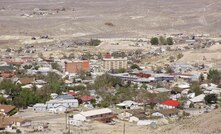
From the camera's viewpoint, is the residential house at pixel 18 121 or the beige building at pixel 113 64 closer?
the residential house at pixel 18 121

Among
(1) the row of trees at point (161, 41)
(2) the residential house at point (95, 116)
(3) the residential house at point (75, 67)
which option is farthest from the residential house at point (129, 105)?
(1) the row of trees at point (161, 41)

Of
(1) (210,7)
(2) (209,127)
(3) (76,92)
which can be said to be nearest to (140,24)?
(1) (210,7)

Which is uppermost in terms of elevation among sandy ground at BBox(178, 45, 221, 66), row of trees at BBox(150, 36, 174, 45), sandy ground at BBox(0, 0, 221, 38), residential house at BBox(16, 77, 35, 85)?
residential house at BBox(16, 77, 35, 85)

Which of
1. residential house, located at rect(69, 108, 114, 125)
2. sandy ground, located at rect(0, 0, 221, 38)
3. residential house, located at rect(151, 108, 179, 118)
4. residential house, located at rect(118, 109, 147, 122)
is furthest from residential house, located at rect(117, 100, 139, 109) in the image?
sandy ground, located at rect(0, 0, 221, 38)

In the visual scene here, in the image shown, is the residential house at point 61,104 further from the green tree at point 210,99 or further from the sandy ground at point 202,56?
the sandy ground at point 202,56

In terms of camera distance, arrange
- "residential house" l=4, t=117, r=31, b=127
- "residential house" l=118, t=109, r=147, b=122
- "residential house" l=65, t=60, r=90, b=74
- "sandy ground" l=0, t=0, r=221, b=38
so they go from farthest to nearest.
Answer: "sandy ground" l=0, t=0, r=221, b=38, "residential house" l=65, t=60, r=90, b=74, "residential house" l=118, t=109, r=147, b=122, "residential house" l=4, t=117, r=31, b=127

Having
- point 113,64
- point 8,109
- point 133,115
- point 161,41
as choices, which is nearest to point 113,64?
point 113,64

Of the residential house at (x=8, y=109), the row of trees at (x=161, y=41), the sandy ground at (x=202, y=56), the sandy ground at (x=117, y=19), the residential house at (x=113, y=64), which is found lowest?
the sandy ground at (x=117, y=19)

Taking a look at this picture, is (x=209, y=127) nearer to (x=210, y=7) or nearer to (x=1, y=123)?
(x=1, y=123)

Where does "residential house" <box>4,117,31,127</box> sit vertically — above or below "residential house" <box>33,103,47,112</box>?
above

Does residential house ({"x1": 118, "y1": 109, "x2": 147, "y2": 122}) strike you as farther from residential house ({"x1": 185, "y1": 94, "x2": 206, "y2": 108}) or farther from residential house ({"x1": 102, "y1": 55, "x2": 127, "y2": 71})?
residential house ({"x1": 102, "y1": 55, "x2": 127, "y2": 71})

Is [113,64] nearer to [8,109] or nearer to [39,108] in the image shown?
[39,108]

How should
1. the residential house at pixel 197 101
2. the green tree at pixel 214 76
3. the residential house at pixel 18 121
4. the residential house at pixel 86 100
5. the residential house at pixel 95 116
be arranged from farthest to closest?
the green tree at pixel 214 76, the residential house at pixel 86 100, the residential house at pixel 197 101, the residential house at pixel 95 116, the residential house at pixel 18 121
